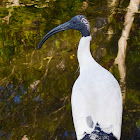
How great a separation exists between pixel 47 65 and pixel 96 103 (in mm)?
2540

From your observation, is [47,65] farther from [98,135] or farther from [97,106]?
[98,135]

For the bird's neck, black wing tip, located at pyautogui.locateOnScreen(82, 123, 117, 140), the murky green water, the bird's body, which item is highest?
the bird's neck

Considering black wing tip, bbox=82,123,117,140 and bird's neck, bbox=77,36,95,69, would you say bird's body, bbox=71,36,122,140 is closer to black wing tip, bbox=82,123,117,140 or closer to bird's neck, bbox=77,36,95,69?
black wing tip, bbox=82,123,117,140

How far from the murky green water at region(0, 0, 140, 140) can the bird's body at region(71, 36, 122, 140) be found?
0.97m

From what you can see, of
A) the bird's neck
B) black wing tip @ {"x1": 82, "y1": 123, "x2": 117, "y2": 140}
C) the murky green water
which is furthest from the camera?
the murky green water

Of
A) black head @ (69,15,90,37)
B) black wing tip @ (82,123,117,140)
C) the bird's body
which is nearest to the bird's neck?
black head @ (69,15,90,37)

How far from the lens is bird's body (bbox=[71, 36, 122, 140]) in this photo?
2250mm

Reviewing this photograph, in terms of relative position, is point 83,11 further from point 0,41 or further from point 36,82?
point 36,82

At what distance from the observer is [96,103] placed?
7.49 feet

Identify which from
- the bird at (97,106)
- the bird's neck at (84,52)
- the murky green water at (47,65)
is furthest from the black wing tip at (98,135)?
the murky green water at (47,65)

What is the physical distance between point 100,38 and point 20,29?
165 cm

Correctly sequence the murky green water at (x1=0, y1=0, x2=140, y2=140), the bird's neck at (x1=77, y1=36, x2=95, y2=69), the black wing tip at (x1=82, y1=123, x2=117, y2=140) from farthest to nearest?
1. the murky green water at (x1=0, y1=0, x2=140, y2=140)
2. the bird's neck at (x1=77, y1=36, x2=95, y2=69)
3. the black wing tip at (x1=82, y1=123, x2=117, y2=140)

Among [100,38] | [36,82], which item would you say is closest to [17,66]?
[36,82]

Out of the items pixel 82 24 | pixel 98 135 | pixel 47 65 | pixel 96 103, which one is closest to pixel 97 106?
pixel 96 103
